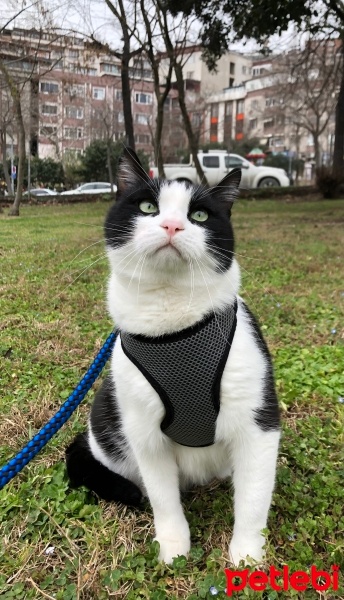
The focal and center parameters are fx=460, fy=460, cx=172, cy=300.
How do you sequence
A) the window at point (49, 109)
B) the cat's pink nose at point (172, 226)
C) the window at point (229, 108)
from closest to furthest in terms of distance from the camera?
the cat's pink nose at point (172, 226), the window at point (49, 109), the window at point (229, 108)

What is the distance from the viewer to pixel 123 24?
1214 cm

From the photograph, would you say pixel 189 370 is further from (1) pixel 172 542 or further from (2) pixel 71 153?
(2) pixel 71 153

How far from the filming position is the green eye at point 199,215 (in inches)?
53.1

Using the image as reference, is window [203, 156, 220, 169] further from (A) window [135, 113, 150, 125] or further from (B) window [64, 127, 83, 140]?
(A) window [135, 113, 150, 125]

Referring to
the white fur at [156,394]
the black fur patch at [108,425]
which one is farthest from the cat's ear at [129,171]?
the black fur patch at [108,425]

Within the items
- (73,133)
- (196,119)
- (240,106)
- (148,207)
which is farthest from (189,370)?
(240,106)

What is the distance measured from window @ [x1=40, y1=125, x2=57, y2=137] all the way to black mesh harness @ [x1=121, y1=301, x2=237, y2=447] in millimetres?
31089

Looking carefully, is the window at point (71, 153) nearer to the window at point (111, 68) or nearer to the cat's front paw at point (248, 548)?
the window at point (111, 68)

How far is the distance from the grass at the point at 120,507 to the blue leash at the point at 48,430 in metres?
0.27

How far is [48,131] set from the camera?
31.0 metres

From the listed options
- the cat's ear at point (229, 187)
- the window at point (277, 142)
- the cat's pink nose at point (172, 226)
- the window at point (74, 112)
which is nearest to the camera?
the cat's pink nose at point (172, 226)

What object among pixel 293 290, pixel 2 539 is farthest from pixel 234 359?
pixel 293 290

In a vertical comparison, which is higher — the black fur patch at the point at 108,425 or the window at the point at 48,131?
the window at the point at 48,131

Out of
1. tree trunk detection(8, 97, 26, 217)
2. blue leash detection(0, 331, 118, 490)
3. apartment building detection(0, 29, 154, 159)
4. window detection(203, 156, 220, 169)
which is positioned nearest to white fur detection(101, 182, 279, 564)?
blue leash detection(0, 331, 118, 490)
